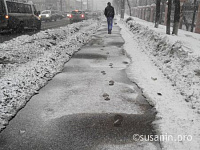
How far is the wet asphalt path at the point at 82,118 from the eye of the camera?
238 cm

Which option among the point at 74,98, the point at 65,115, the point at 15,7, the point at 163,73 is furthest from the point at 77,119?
the point at 15,7

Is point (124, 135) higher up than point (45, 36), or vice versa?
point (45, 36)

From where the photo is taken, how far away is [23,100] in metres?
3.51

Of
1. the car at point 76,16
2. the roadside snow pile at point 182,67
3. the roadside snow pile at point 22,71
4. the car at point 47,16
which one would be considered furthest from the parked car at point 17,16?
the car at point 47,16

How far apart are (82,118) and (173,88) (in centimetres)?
235

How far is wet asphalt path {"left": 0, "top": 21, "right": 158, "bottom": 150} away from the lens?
93.7 inches

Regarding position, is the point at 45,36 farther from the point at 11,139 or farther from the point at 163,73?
the point at 11,139

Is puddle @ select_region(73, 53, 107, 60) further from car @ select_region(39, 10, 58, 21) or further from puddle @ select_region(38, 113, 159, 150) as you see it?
car @ select_region(39, 10, 58, 21)

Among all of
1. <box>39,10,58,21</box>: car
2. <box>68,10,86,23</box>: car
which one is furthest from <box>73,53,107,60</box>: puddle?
<box>39,10,58,21</box>: car

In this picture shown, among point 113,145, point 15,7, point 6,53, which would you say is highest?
point 15,7

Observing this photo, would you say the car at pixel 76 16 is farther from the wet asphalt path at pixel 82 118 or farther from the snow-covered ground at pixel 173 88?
the wet asphalt path at pixel 82 118

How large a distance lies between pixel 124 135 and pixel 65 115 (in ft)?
3.53

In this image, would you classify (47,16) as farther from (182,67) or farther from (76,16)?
(182,67)

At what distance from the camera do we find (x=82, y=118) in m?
2.97
